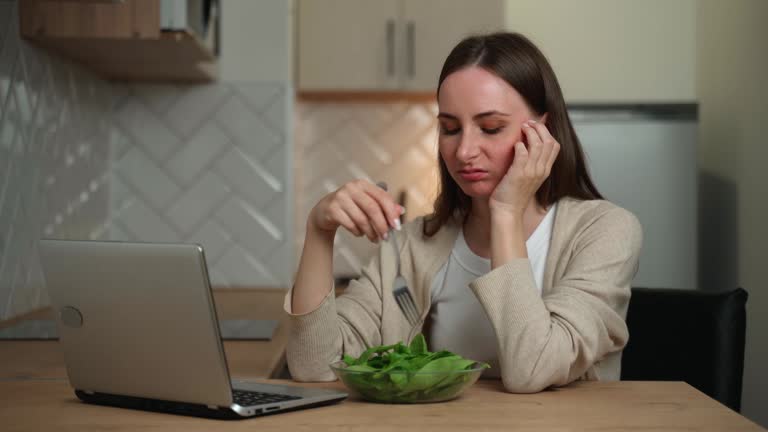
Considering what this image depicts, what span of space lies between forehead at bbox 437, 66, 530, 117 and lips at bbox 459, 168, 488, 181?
90mm

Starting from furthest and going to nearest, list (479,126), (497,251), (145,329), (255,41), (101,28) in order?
(255,41)
(101,28)
(479,126)
(497,251)
(145,329)

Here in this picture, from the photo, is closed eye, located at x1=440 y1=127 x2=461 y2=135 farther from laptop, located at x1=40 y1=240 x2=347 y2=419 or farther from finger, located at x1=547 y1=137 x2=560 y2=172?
laptop, located at x1=40 y1=240 x2=347 y2=419

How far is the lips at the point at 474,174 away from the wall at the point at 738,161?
1232 mm

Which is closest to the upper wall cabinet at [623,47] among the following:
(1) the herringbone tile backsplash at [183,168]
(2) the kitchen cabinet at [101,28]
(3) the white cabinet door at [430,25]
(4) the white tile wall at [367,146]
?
(3) the white cabinet door at [430,25]

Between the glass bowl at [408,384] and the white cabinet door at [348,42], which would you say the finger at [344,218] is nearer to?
the glass bowl at [408,384]

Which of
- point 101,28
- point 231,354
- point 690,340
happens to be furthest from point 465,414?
point 101,28

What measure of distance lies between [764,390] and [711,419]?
4.84 ft

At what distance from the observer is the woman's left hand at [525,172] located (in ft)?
4.83

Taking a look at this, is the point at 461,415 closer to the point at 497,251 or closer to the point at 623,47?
the point at 497,251

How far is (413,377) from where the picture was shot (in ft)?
3.84

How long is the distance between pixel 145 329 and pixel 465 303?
2.26ft

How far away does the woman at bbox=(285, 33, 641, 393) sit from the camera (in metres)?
1.35

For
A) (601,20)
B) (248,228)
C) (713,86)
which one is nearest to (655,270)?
(713,86)

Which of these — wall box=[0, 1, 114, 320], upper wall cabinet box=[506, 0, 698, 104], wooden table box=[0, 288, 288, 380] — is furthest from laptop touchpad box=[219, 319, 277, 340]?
upper wall cabinet box=[506, 0, 698, 104]
